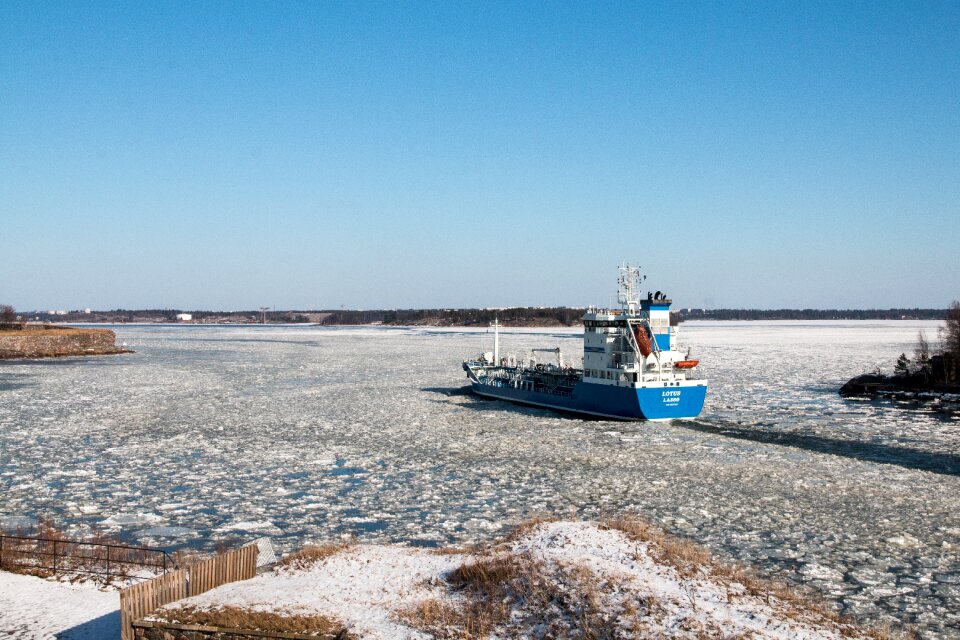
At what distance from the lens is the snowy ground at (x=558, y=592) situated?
9656 millimetres

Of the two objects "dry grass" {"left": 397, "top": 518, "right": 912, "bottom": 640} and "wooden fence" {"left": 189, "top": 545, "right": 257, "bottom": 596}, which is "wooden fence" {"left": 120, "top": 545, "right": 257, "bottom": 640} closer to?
"wooden fence" {"left": 189, "top": 545, "right": 257, "bottom": 596}

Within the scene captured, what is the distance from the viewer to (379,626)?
10.2 metres

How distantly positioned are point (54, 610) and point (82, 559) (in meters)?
2.80

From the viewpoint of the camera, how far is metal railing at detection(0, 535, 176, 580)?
42.5 ft

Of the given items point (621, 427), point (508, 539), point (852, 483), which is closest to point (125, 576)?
point (508, 539)

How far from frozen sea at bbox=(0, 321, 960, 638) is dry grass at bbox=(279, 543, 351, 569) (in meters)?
2.18

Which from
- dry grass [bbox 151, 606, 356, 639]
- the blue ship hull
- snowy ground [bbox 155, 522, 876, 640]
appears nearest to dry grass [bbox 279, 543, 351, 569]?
snowy ground [bbox 155, 522, 876, 640]

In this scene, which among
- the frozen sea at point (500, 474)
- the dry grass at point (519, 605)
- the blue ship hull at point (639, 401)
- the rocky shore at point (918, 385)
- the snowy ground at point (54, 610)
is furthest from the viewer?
the rocky shore at point (918, 385)

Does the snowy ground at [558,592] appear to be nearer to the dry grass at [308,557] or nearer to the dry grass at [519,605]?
the dry grass at [519,605]

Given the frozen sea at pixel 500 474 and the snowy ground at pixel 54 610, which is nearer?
the snowy ground at pixel 54 610

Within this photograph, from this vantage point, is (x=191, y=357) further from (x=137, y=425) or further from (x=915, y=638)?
(x=915, y=638)

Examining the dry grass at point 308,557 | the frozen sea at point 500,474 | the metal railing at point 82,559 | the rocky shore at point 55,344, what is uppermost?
the rocky shore at point 55,344

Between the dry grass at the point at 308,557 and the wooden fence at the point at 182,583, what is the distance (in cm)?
69

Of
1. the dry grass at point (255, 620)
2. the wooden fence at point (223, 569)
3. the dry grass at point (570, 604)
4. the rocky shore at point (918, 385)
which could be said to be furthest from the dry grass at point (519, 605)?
the rocky shore at point (918, 385)
